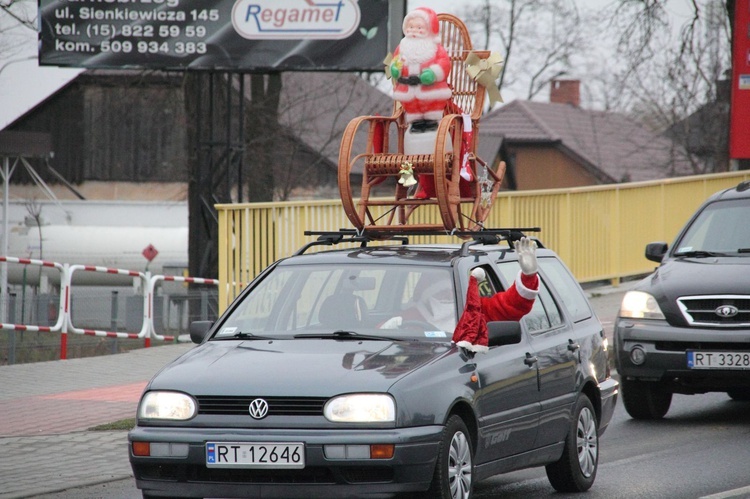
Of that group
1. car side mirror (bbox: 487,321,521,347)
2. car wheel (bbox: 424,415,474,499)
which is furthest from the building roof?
car wheel (bbox: 424,415,474,499)

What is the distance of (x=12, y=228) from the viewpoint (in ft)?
147

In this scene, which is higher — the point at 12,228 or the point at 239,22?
the point at 239,22

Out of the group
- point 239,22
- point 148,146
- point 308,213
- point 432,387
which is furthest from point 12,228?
point 432,387

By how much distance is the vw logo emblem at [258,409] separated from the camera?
20.7ft

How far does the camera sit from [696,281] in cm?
1091

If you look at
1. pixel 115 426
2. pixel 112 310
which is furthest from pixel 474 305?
pixel 112 310

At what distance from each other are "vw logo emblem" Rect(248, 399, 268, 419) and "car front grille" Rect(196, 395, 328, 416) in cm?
2

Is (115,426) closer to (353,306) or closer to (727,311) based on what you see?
(353,306)

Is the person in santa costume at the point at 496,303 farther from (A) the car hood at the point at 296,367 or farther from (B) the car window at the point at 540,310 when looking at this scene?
(B) the car window at the point at 540,310

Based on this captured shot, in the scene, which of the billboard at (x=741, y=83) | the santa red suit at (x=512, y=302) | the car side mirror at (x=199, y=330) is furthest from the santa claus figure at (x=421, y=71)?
the billboard at (x=741, y=83)

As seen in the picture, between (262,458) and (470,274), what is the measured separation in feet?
6.19

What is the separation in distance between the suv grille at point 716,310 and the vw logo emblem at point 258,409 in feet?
17.7

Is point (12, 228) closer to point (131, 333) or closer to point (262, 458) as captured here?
point (131, 333)

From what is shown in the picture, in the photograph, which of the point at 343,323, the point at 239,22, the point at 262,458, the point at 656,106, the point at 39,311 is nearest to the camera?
the point at 262,458
